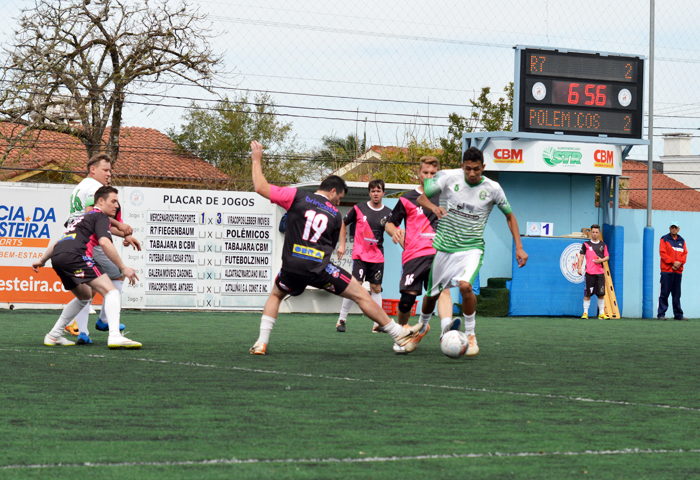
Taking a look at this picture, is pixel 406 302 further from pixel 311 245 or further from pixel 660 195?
pixel 660 195

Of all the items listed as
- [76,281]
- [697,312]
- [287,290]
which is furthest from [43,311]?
[697,312]

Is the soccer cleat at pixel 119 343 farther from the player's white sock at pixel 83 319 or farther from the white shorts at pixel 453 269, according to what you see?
the white shorts at pixel 453 269

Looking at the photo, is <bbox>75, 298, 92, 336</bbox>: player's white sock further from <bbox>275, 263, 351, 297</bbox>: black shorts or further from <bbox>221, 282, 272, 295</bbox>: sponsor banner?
<bbox>221, 282, 272, 295</bbox>: sponsor banner

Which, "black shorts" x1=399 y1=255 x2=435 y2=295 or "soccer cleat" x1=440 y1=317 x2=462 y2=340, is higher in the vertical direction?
"black shorts" x1=399 y1=255 x2=435 y2=295

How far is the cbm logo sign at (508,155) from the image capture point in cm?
1861

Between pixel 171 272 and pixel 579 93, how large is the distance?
28.4 feet

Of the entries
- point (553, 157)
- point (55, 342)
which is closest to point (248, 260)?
point (553, 157)

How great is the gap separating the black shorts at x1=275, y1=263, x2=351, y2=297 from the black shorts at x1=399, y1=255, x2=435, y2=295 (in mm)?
1792

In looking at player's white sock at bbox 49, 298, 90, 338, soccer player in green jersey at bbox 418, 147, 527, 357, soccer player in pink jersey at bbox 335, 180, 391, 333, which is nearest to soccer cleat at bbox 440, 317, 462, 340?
soccer player in green jersey at bbox 418, 147, 527, 357

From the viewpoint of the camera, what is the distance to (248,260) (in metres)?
17.2

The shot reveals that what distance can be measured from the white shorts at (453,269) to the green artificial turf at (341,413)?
2.30 ft

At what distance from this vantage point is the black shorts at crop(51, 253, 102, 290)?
8461 mm

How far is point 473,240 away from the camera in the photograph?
828cm

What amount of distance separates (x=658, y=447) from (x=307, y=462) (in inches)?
69.0
